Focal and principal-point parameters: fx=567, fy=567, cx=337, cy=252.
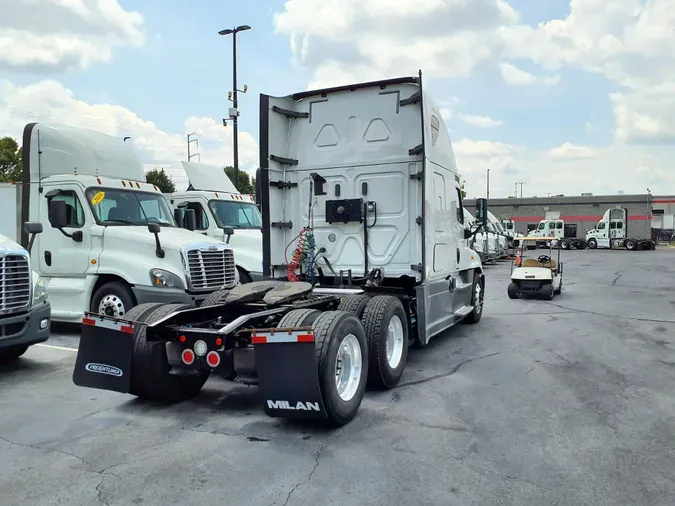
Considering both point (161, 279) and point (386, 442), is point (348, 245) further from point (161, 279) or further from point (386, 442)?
point (386, 442)

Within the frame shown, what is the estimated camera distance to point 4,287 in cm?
660

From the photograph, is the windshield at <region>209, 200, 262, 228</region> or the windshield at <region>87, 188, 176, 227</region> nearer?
the windshield at <region>87, 188, 176, 227</region>

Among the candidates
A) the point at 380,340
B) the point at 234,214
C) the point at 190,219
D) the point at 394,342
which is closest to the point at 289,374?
the point at 380,340

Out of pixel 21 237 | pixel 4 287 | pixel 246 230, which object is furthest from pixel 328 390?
pixel 246 230

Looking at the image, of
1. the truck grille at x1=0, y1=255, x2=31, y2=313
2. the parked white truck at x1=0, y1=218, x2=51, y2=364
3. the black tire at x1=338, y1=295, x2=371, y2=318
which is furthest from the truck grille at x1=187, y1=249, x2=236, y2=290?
the black tire at x1=338, y1=295, x2=371, y2=318

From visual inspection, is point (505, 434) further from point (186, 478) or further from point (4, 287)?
point (4, 287)

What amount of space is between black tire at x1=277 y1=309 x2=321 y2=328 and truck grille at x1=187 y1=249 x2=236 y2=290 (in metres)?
4.17

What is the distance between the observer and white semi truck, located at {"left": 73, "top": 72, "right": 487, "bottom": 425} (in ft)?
17.5

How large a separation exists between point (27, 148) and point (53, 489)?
24.6ft

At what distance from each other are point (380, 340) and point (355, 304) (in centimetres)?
58

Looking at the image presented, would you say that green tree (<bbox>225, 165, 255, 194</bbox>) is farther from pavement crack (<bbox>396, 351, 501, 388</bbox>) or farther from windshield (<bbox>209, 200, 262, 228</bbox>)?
pavement crack (<bbox>396, 351, 501, 388</bbox>)

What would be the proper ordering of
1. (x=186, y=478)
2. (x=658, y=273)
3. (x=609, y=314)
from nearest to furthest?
(x=186, y=478), (x=609, y=314), (x=658, y=273)

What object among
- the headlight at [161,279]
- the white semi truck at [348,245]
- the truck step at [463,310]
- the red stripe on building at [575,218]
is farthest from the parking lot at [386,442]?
the red stripe on building at [575,218]

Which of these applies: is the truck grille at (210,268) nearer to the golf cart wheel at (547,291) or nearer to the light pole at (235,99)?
the golf cart wheel at (547,291)
